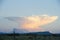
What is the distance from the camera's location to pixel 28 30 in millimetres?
2215

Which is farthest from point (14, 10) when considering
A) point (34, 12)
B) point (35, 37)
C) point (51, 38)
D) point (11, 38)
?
point (51, 38)

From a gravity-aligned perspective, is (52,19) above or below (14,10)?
below

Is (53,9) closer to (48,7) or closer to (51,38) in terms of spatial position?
(48,7)

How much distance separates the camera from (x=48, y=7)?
225 centimetres

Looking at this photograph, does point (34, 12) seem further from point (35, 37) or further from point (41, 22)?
point (35, 37)

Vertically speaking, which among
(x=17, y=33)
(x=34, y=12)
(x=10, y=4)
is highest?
(x=10, y=4)

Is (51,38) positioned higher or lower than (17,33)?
lower

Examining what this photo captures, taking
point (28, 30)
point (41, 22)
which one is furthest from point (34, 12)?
point (28, 30)

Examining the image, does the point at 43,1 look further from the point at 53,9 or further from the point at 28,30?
the point at 28,30

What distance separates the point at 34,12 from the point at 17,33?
0.56 m

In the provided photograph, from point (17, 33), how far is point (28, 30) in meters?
0.24

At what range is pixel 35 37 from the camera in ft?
7.53

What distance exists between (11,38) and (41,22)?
0.70m

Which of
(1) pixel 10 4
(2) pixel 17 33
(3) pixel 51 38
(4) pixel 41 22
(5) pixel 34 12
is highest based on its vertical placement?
(1) pixel 10 4
